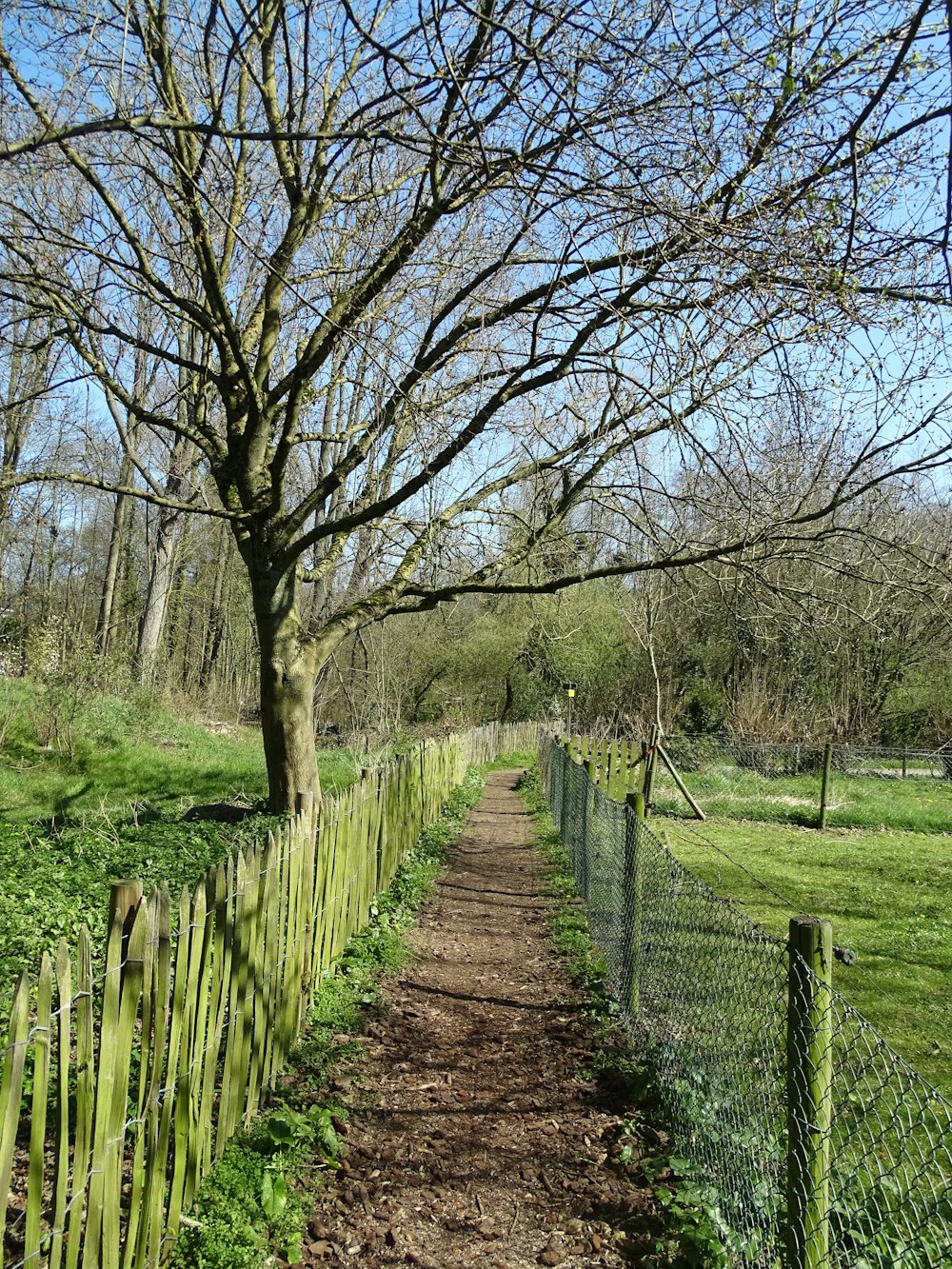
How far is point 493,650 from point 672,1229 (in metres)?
31.8

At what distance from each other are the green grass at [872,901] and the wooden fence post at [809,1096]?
111 inches

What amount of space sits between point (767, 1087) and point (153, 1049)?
2116 millimetres

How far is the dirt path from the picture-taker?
10.9 ft

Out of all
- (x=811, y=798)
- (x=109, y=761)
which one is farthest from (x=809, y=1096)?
(x=811, y=798)

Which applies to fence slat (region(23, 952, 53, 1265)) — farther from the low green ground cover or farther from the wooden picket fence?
the low green ground cover

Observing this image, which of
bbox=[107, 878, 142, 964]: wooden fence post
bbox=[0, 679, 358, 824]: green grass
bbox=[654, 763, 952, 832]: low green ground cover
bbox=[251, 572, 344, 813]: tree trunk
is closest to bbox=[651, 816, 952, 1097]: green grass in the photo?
bbox=[654, 763, 952, 832]: low green ground cover

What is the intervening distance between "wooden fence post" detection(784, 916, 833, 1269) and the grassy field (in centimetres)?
247

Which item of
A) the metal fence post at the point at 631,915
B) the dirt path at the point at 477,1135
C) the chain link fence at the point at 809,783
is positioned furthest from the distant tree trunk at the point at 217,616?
the metal fence post at the point at 631,915

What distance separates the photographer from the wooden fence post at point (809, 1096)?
261 cm

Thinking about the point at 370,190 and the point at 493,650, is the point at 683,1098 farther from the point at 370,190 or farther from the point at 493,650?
the point at 493,650

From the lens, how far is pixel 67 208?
831 cm

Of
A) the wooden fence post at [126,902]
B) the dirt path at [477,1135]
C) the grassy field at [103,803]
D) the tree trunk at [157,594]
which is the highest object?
the tree trunk at [157,594]

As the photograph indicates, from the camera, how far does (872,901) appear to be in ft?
32.2

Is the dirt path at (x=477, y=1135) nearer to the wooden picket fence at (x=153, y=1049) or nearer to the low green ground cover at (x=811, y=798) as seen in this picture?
the wooden picket fence at (x=153, y=1049)
